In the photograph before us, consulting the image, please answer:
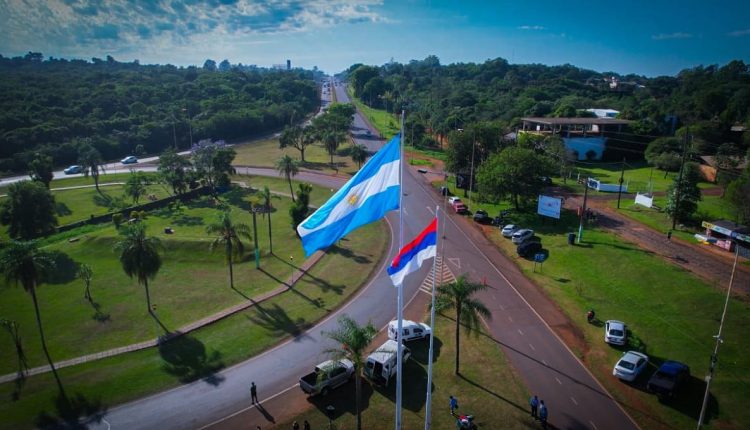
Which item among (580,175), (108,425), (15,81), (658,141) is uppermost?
(15,81)

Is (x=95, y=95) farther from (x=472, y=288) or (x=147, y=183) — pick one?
(x=472, y=288)

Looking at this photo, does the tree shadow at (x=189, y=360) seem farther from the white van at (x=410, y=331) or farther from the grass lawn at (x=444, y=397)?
the white van at (x=410, y=331)

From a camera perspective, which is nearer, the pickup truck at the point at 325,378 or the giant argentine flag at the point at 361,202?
the giant argentine flag at the point at 361,202

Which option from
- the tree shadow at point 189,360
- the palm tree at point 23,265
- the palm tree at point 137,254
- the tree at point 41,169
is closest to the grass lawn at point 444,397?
the tree shadow at point 189,360

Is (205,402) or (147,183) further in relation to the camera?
(147,183)

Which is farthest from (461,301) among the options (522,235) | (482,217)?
(482,217)

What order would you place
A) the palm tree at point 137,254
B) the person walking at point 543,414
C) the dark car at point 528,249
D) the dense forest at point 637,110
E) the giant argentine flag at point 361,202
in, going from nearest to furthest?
the giant argentine flag at point 361,202
the person walking at point 543,414
the palm tree at point 137,254
the dark car at point 528,249
the dense forest at point 637,110

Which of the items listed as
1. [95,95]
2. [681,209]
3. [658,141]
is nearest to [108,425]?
[681,209]
